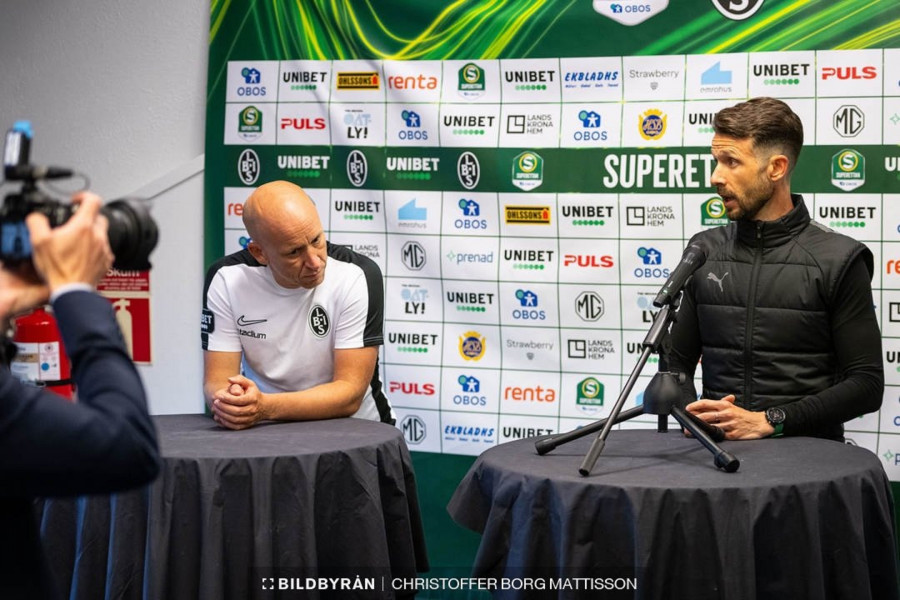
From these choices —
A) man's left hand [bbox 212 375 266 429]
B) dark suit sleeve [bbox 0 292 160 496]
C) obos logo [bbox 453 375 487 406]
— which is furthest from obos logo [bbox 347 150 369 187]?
dark suit sleeve [bbox 0 292 160 496]

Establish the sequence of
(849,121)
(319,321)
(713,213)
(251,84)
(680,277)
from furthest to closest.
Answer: (251,84)
(713,213)
(849,121)
(319,321)
(680,277)

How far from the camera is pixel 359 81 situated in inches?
145

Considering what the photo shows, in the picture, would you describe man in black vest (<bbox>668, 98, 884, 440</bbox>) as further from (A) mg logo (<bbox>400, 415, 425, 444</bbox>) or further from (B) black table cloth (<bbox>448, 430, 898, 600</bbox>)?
(A) mg logo (<bbox>400, 415, 425, 444</bbox>)

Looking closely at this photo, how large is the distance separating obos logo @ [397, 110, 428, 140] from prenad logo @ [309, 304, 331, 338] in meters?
1.12

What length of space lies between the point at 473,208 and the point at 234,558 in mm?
1715

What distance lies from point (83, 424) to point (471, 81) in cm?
261

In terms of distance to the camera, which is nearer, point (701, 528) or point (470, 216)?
point (701, 528)

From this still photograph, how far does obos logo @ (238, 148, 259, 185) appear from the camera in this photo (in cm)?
383

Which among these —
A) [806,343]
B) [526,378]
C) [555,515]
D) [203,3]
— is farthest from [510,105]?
[555,515]

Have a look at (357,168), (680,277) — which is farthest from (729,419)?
(357,168)

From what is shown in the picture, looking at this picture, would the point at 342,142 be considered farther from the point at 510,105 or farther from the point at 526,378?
the point at 526,378

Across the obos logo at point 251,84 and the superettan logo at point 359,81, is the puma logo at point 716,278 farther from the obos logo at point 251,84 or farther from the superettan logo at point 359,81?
the obos logo at point 251,84

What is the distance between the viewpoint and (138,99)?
4.04 m

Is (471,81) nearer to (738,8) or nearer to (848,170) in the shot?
(738,8)
